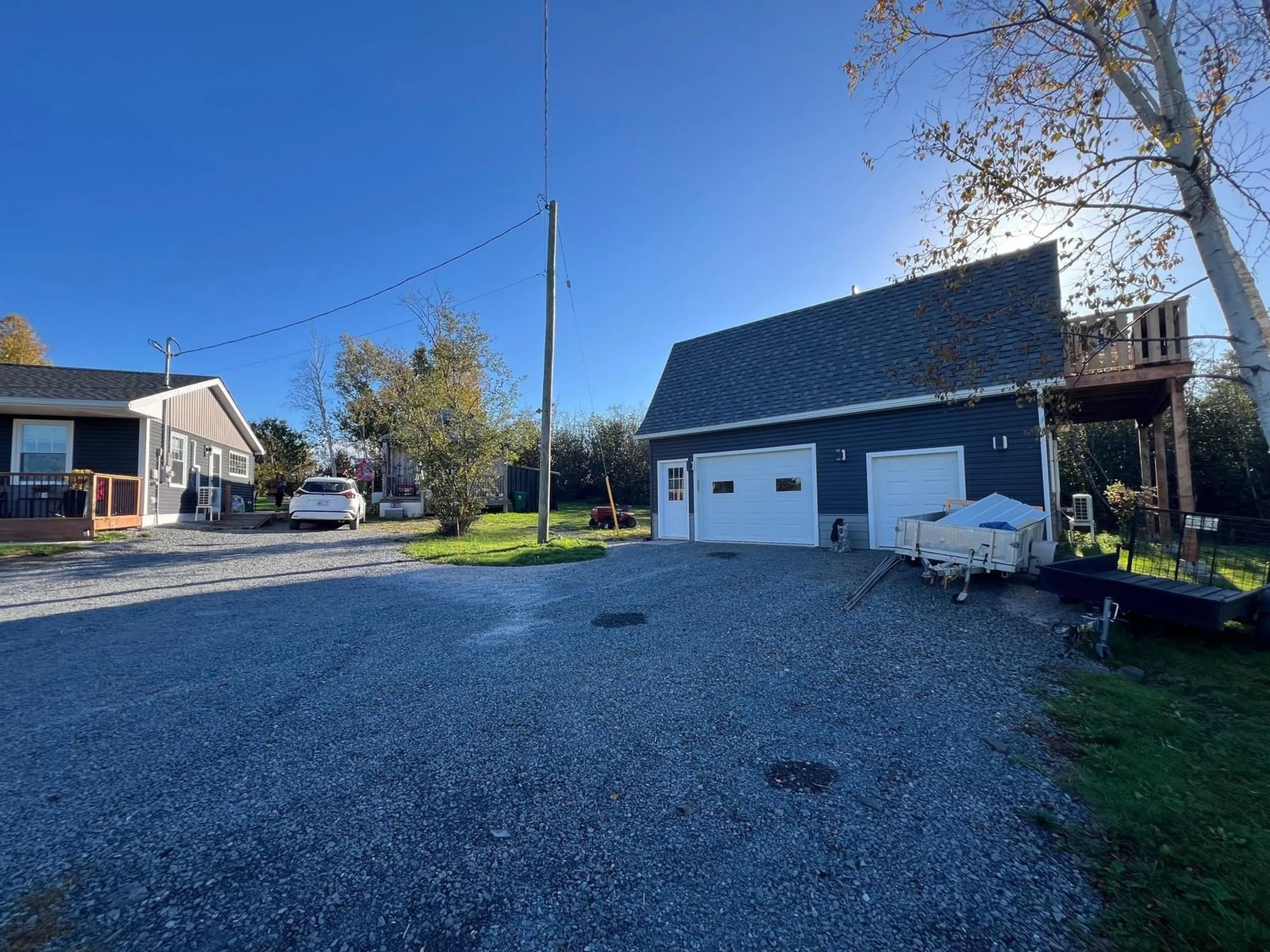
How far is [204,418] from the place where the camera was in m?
17.9

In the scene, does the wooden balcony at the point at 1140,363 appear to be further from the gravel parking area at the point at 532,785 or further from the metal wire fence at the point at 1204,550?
the gravel parking area at the point at 532,785

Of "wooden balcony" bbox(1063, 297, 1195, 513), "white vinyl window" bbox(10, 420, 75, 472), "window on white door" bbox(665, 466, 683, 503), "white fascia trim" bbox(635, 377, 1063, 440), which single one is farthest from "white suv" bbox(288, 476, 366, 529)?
"wooden balcony" bbox(1063, 297, 1195, 513)

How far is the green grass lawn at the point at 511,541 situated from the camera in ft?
35.3

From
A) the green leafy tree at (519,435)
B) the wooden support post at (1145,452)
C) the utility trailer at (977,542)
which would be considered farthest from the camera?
the green leafy tree at (519,435)

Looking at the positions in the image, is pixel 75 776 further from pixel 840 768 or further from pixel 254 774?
pixel 840 768

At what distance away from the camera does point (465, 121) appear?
1081 cm

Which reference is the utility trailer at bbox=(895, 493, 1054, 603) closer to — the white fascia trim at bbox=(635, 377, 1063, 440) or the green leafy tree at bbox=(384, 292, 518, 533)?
the white fascia trim at bbox=(635, 377, 1063, 440)

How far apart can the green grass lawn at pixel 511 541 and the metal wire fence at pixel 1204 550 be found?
331 inches

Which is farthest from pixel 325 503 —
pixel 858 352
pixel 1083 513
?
pixel 1083 513

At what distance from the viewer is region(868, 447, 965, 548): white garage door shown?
31.4ft

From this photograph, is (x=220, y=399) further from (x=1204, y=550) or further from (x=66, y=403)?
(x=1204, y=550)

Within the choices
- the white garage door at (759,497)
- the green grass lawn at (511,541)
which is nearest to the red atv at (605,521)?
the green grass lawn at (511,541)

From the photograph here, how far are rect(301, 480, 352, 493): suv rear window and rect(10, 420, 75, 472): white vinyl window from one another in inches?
209

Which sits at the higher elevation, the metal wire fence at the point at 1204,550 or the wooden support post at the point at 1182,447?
the wooden support post at the point at 1182,447
